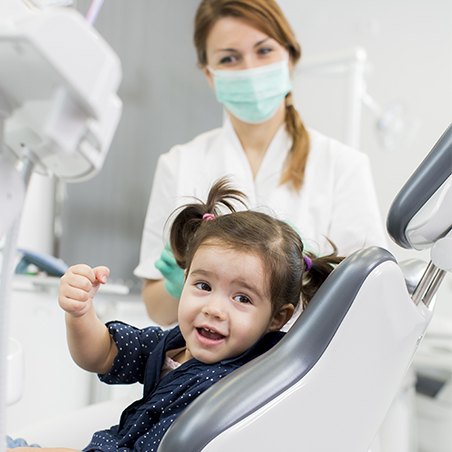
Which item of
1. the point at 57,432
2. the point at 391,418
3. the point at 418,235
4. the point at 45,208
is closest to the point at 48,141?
the point at 418,235

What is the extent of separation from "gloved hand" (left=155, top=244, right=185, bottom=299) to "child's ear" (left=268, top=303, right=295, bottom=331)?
32 centimetres

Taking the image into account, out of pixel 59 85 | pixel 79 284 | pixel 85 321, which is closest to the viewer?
pixel 59 85

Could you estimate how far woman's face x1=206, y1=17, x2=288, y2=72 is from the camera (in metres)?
1.50

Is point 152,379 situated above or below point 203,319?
below

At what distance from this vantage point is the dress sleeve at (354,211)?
1.46 m

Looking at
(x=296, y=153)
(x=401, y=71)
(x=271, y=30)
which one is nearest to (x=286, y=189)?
(x=296, y=153)

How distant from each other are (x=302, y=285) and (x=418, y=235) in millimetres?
278

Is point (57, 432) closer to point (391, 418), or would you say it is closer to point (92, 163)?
point (92, 163)

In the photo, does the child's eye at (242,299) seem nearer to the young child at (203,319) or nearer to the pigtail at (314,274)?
the young child at (203,319)

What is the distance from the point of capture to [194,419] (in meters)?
0.65

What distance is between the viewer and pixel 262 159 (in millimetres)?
1602

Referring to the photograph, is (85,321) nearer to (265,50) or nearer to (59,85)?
(59,85)

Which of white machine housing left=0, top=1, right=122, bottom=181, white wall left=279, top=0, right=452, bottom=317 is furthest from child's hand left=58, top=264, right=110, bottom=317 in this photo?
white wall left=279, top=0, right=452, bottom=317

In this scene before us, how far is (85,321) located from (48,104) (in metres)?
0.55
